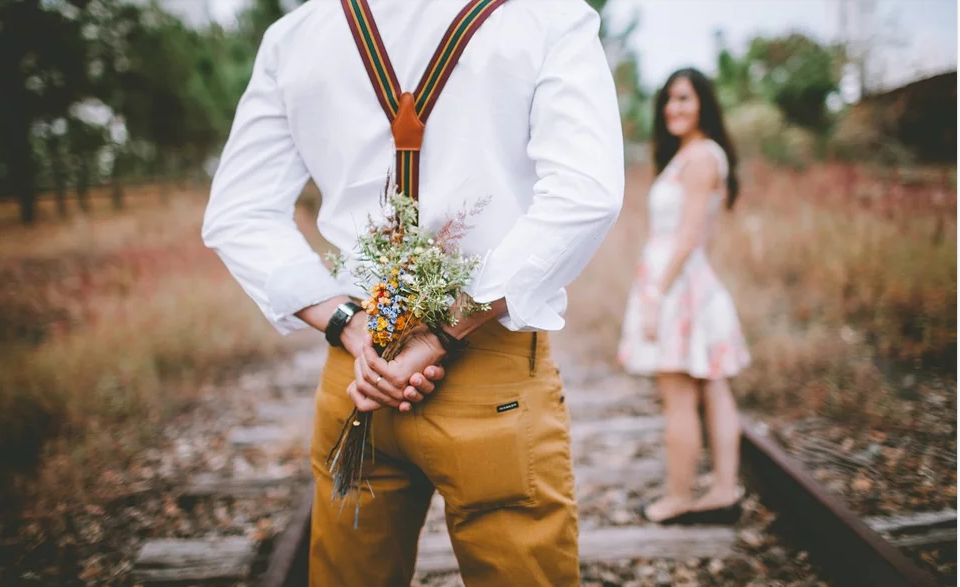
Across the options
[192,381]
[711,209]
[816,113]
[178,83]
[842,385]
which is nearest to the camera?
[711,209]

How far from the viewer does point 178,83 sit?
7953 mm

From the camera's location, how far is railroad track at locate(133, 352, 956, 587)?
2.46 metres

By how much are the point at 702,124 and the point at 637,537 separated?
7.09 ft

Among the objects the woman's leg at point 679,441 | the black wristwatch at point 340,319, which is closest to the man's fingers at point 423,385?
the black wristwatch at point 340,319

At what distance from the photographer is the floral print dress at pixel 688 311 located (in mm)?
2908

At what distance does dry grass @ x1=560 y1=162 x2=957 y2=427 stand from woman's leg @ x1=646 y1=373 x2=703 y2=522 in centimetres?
159

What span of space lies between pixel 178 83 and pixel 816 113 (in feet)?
34.4

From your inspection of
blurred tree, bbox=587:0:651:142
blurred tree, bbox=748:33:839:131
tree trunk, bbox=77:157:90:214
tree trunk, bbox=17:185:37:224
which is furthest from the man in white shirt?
blurred tree, bbox=748:33:839:131

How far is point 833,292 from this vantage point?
5.66 meters

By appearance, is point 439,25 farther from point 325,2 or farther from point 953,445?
point 953,445

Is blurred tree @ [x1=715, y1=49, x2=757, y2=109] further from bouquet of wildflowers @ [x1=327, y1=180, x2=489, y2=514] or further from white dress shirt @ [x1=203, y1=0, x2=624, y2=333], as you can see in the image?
bouquet of wildflowers @ [x1=327, y1=180, x2=489, y2=514]

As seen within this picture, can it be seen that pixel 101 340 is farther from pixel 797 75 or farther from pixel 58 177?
pixel 797 75

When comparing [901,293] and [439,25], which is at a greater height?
[439,25]

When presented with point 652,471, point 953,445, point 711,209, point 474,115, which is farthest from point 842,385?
point 474,115
